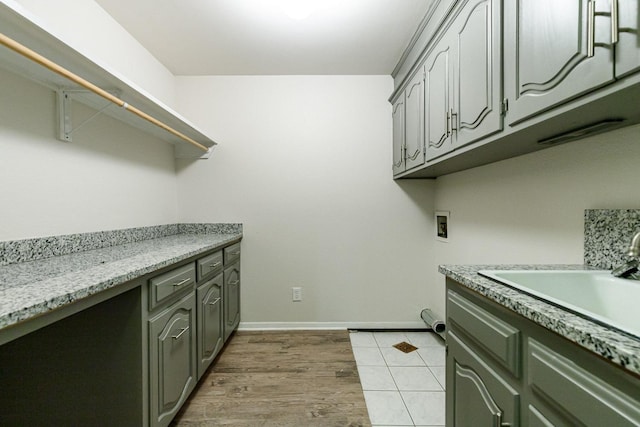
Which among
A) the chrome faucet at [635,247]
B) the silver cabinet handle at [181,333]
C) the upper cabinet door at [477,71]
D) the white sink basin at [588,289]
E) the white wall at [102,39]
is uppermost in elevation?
the white wall at [102,39]

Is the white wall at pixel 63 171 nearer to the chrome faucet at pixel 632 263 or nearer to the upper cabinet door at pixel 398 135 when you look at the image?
the upper cabinet door at pixel 398 135

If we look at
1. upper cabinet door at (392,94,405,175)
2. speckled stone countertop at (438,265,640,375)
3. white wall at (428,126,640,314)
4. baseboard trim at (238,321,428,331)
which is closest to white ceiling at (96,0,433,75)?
upper cabinet door at (392,94,405,175)

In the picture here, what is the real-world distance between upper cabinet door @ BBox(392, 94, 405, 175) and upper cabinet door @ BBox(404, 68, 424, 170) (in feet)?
0.29

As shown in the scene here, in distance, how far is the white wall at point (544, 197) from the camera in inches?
37.9

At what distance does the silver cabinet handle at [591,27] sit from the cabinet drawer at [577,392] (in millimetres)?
739

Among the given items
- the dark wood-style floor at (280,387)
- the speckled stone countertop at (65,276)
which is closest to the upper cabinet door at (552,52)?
the speckled stone countertop at (65,276)

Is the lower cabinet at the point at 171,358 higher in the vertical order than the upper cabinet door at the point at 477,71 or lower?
lower

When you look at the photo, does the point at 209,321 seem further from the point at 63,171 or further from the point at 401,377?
the point at 401,377

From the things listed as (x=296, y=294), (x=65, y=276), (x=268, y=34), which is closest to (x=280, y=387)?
(x=296, y=294)

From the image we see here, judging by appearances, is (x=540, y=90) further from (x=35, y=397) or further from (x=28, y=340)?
(x=35, y=397)

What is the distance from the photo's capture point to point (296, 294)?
244 centimetres

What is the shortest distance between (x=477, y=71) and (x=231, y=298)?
217 cm

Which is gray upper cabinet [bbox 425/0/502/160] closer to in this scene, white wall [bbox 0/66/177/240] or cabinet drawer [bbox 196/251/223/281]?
cabinet drawer [bbox 196/251/223/281]

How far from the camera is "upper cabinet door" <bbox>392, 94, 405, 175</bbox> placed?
6.97 ft
